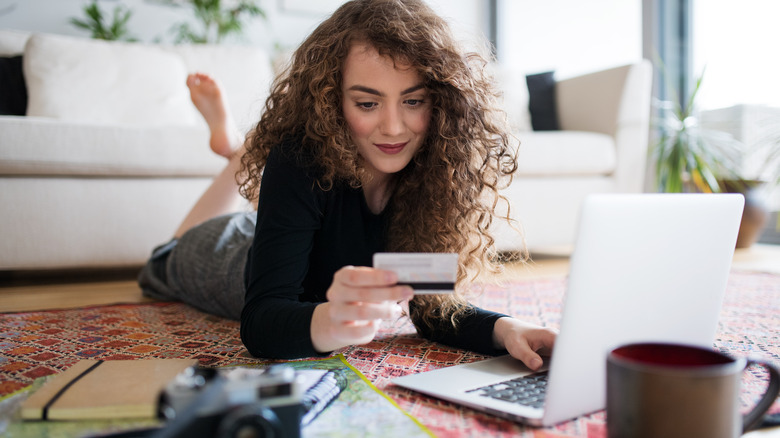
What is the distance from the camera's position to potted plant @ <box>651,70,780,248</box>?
2.73m

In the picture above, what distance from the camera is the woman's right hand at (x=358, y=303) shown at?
0.65 metres

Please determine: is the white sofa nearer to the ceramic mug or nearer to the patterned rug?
the patterned rug

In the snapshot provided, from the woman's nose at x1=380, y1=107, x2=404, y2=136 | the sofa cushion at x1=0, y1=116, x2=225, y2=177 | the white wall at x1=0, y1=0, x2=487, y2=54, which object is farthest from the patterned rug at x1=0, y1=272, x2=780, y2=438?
the white wall at x1=0, y1=0, x2=487, y2=54

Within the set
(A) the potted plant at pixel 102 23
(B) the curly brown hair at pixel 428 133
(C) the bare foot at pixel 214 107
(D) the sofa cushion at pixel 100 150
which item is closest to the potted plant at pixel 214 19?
(A) the potted plant at pixel 102 23

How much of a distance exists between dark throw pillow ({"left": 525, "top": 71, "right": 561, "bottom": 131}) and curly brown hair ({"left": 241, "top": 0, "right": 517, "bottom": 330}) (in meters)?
2.01

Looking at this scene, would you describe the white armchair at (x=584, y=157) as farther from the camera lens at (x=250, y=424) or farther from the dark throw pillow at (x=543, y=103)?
the camera lens at (x=250, y=424)

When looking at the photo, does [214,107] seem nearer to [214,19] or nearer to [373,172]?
[373,172]

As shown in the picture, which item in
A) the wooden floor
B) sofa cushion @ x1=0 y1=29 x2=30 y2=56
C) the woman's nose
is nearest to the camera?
the woman's nose

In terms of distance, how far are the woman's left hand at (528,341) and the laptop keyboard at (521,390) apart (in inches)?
1.3

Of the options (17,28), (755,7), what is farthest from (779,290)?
(17,28)

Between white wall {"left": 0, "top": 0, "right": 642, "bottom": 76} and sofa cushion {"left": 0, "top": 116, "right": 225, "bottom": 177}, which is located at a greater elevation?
white wall {"left": 0, "top": 0, "right": 642, "bottom": 76}

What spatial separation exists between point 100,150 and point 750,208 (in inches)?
108

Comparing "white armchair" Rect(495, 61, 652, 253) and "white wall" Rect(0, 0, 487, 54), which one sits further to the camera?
"white wall" Rect(0, 0, 487, 54)

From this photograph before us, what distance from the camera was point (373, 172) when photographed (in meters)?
1.13
